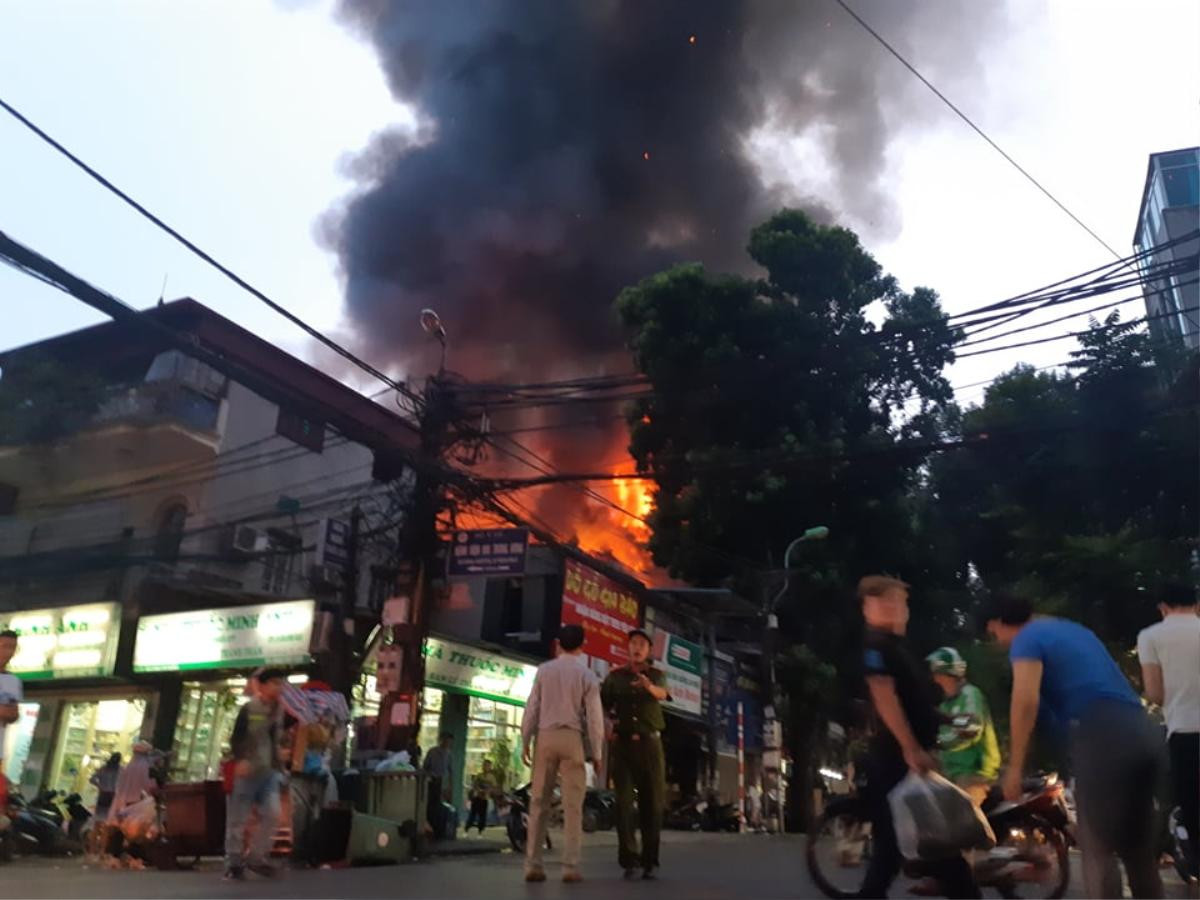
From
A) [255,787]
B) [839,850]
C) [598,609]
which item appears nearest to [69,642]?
[598,609]

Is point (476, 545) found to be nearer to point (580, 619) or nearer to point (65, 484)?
point (580, 619)

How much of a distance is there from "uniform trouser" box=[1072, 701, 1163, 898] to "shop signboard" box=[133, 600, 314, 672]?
48.1ft

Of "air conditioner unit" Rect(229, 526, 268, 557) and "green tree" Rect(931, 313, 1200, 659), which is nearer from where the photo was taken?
"green tree" Rect(931, 313, 1200, 659)

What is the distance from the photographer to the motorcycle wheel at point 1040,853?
5352mm

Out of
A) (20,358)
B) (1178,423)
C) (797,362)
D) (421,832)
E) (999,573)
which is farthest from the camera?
(999,573)

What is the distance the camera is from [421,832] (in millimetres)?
9883

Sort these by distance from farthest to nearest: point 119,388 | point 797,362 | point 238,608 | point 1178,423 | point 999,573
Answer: point 999,573, point 119,388, point 238,608, point 1178,423, point 797,362

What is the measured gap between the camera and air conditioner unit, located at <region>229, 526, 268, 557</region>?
63.2 feet

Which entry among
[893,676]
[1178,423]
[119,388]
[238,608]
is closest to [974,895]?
[893,676]

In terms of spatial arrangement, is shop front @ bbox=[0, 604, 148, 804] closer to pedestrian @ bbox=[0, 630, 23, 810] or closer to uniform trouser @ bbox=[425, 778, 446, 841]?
uniform trouser @ bbox=[425, 778, 446, 841]

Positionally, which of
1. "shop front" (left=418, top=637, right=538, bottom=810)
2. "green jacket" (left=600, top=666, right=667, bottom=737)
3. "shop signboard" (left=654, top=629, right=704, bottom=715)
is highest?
"shop signboard" (left=654, top=629, right=704, bottom=715)

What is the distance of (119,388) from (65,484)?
→ 3111 millimetres

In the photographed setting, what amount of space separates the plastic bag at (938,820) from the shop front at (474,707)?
15206 millimetres

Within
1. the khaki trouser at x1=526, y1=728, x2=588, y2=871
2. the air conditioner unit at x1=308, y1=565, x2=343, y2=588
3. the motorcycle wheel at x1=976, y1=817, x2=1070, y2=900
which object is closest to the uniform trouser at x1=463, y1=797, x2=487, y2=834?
the air conditioner unit at x1=308, y1=565, x2=343, y2=588
